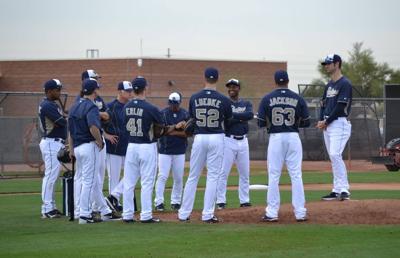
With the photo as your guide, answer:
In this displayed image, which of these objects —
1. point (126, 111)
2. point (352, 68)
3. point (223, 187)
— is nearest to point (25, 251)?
point (126, 111)

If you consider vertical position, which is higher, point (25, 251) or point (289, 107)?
point (289, 107)

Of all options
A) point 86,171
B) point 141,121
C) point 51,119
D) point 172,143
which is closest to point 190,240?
point 141,121

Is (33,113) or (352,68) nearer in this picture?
(33,113)

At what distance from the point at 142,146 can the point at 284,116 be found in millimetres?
2383

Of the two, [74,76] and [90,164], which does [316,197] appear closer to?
[90,164]

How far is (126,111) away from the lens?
13312 mm

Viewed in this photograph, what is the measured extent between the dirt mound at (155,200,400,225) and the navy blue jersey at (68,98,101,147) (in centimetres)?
203

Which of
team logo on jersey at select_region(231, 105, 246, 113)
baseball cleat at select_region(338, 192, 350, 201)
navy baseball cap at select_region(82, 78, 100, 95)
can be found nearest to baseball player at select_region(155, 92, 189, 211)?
team logo on jersey at select_region(231, 105, 246, 113)

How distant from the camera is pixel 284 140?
1288 centimetres

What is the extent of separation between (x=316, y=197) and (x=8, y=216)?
676 centimetres

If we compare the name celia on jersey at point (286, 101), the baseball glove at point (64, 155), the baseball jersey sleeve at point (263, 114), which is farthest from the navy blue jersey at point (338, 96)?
the baseball glove at point (64, 155)

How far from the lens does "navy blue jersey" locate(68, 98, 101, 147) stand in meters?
13.2

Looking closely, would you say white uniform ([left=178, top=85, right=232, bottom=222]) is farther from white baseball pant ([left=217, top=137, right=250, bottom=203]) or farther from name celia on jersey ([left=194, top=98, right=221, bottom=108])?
white baseball pant ([left=217, top=137, right=250, bottom=203])

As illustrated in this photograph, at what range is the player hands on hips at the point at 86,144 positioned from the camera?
13.3 m
